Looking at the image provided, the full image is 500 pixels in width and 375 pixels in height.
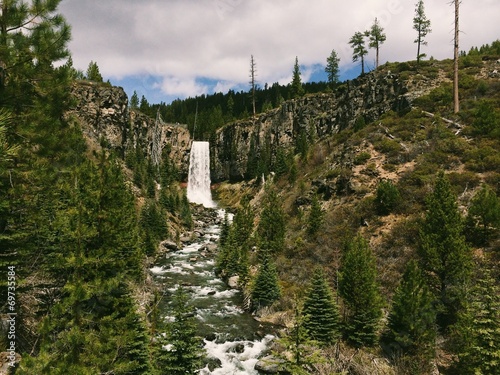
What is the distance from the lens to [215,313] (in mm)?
27844

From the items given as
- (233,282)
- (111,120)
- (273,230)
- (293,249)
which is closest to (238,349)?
(233,282)

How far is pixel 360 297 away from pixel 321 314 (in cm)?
289

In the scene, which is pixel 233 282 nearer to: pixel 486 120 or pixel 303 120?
pixel 486 120

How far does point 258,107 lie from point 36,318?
121m

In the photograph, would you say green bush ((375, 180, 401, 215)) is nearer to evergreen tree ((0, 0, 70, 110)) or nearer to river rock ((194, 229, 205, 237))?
evergreen tree ((0, 0, 70, 110))

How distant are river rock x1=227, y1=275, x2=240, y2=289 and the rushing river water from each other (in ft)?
1.80

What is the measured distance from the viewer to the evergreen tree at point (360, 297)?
19281mm

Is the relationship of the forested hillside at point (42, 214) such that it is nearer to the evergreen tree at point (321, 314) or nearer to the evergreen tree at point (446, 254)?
the evergreen tree at point (321, 314)

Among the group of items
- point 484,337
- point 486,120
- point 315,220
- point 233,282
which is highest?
point 486,120

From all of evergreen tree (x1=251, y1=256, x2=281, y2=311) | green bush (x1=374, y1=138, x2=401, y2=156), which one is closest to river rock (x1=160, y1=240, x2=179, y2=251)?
evergreen tree (x1=251, y1=256, x2=281, y2=311)

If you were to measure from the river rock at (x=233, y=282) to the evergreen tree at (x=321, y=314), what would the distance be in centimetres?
1379

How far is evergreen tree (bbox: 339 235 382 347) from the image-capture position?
19.3 metres

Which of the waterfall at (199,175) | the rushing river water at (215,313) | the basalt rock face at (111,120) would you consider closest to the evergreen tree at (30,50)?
the rushing river water at (215,313)

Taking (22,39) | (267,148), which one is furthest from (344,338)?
(267,148)
